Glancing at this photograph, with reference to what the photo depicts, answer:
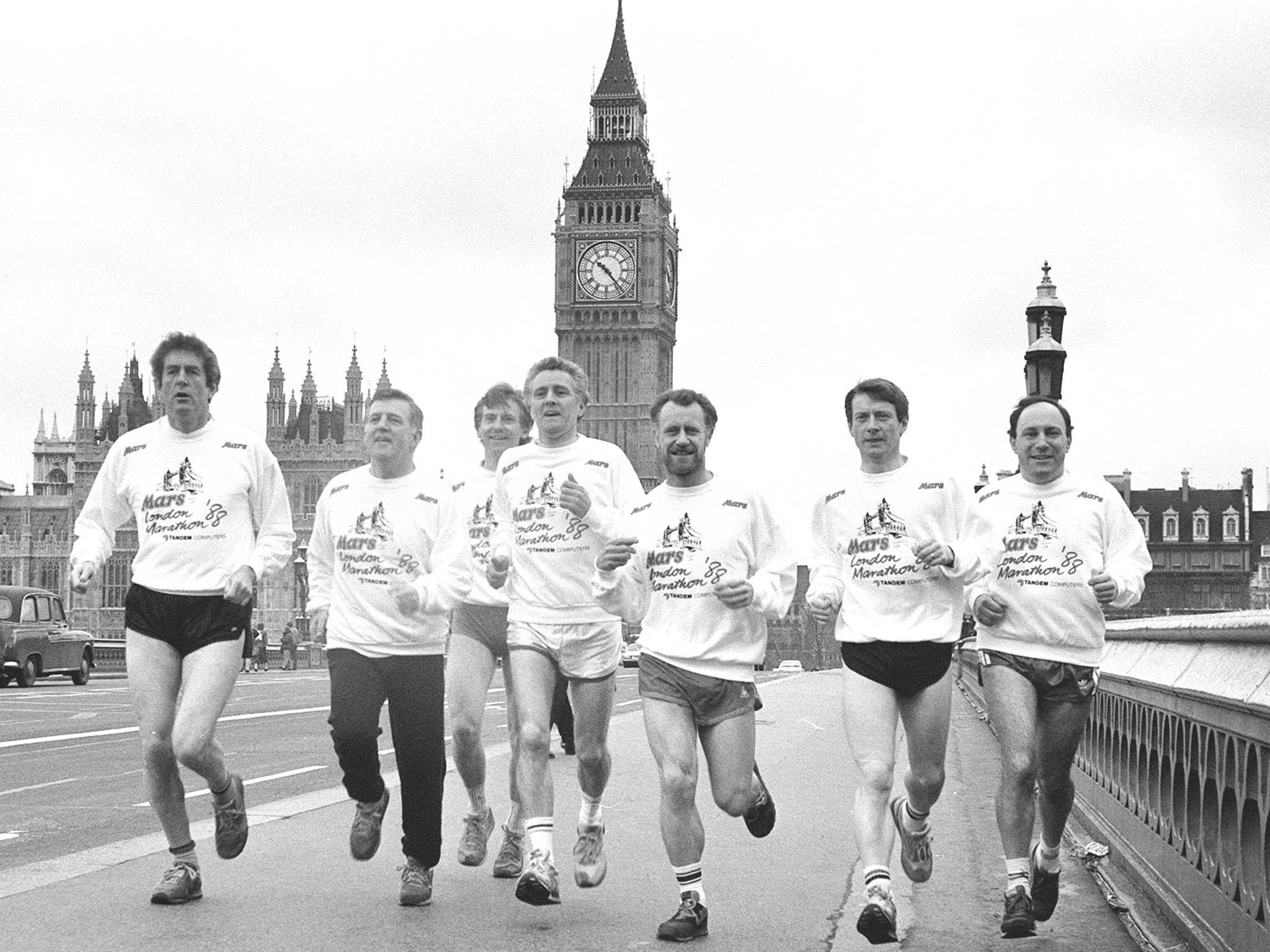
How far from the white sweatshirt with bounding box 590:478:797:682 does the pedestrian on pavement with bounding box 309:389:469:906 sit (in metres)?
0.75

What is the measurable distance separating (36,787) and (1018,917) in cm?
812

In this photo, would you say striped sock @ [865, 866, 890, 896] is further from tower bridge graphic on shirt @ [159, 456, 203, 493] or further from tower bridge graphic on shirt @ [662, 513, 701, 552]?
tower bridge graphic on shirt @ [159, 456, 203, 493]

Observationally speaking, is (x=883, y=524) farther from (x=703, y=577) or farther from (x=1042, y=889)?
(x=1042, y=889)

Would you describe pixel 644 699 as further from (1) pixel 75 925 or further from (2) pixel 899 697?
(1) pixel 75 925

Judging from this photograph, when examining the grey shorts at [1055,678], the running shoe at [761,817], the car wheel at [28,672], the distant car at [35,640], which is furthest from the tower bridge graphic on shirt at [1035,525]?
the car wheel at [28,672]

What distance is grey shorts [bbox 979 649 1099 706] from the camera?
262 inches

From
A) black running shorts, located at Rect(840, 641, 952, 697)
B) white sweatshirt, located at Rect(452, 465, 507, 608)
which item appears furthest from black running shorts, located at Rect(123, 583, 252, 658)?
black running shorts, located at Rect(840, 641, 952, 697)

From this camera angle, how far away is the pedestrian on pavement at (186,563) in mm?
6781

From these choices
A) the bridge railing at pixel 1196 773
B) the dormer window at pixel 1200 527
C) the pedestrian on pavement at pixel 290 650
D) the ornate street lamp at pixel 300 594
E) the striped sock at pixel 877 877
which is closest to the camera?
the bridge railing at pixel 1196 773

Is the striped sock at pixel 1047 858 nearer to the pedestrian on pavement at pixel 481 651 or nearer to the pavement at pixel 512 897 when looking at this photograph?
the pavement at pixel 512 897

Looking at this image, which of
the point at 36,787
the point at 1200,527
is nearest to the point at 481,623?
the point at 36,787

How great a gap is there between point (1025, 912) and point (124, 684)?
102ft

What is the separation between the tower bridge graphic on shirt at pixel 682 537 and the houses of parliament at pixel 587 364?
114 meters

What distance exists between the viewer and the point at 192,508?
7.00 metres
